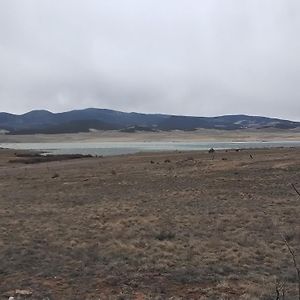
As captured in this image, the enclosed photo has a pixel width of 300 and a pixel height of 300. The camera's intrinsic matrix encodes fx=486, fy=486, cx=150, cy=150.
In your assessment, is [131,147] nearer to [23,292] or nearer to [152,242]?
[152,242]

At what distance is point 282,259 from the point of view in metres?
11.6

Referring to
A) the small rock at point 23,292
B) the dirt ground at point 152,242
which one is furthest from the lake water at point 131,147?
the small rock at point 23,292

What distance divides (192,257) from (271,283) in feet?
8.30

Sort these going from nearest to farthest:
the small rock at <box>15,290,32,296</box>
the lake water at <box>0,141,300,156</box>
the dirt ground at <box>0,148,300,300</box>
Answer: the small rock at <box>15,290,32,296</box>, the dirt ground at <box>0,148,300,300</box>, the lake water at <box>0,141,300,156</box>

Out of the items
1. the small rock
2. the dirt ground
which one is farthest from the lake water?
the small rock

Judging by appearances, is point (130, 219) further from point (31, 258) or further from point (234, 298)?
point (234, 298)

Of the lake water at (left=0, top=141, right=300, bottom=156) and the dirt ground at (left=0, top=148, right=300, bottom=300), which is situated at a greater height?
the dirt ground at (left=0, top=148, right=300, bottom=300)

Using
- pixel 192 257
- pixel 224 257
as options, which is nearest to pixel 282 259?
pixel 224 257

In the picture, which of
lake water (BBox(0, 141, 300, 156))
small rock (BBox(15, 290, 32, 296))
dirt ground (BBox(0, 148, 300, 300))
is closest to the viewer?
small rock (BBox(15, 290, 32, 296))

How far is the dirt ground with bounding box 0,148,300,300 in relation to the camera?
9.84 metres

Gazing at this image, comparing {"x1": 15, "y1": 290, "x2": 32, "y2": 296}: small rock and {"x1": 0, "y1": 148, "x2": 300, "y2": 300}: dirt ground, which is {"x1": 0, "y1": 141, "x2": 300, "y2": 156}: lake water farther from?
{"x1": 15, "y1": 290, "x2": 32, "y2": 296}: small rock

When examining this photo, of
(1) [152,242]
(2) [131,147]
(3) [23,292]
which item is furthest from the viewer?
(2) [131,147]


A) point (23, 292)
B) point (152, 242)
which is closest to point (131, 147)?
point (152, 242)

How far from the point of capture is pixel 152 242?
44.4 feet
